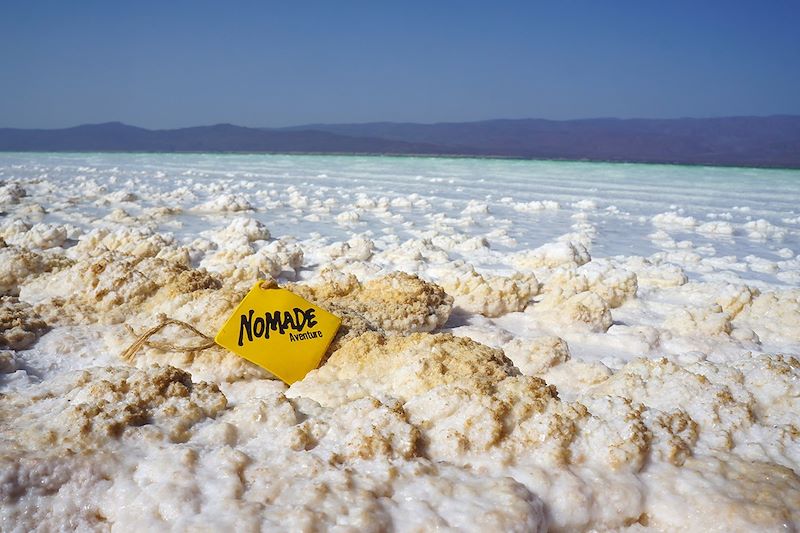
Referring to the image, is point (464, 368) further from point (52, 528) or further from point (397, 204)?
point (397, 204)

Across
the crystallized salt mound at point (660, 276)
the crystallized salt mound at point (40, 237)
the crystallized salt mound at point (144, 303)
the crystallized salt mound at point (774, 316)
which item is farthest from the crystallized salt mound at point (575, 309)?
the crystallized salt mound at point (40, 237)

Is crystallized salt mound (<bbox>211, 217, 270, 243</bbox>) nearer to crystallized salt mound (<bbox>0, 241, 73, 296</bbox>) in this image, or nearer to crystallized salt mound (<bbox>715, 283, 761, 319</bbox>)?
crystallized salt mound (<bbox>0, 241, 73, 296</bbox>)

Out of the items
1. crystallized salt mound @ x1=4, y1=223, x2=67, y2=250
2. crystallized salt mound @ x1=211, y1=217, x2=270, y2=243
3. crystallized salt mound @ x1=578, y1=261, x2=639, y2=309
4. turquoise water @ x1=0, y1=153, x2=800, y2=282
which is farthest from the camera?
turquoise water @ x1=0, y1=153, x2=800, y2=282

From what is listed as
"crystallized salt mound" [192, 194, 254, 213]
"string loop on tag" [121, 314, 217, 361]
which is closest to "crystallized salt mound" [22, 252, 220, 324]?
"string loop on tag" [121, 314, 217, 361]

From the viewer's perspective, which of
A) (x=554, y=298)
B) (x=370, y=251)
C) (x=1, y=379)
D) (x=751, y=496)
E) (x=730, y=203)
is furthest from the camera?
Answer: (x=730, y=203)

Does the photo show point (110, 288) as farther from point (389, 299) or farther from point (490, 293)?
point (490, 293)

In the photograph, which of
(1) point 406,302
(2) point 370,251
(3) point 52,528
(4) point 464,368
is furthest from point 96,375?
(2) point 370,251

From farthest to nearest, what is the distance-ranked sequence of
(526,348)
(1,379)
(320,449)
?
1. (526,348)
2. (1,379)
3. (320,449)
